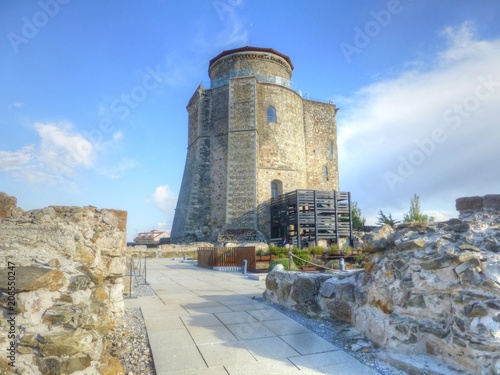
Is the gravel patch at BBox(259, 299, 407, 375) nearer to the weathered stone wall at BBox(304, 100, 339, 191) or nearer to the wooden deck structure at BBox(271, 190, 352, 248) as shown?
the wooden deck structure at BBox(271, 190, 352, 248)

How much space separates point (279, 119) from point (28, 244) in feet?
91.3

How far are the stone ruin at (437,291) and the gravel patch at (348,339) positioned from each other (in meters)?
0.13

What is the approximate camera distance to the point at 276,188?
2956 cm

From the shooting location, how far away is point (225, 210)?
27750 millimetres

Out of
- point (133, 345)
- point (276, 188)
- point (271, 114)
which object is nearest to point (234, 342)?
point (133, 345)

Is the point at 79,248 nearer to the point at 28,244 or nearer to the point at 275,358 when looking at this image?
the point at 28,244

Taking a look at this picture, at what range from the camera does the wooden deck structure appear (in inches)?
1002

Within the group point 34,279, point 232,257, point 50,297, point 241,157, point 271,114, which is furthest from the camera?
point 271,114

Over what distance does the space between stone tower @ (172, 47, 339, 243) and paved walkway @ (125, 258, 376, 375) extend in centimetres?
2031

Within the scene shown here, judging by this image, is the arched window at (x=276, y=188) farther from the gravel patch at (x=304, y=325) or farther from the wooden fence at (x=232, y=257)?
the gravel patch at (x=304, y=325)

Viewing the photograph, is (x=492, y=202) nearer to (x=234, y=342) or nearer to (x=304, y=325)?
(x=304, y=325)

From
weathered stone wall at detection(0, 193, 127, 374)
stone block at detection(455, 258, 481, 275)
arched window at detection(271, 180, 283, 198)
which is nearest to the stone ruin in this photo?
stone block at detection(455, 258, 481, 275)

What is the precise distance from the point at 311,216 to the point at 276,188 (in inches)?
198

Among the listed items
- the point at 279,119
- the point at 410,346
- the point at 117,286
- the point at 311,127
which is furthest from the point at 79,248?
the point at 311,127
